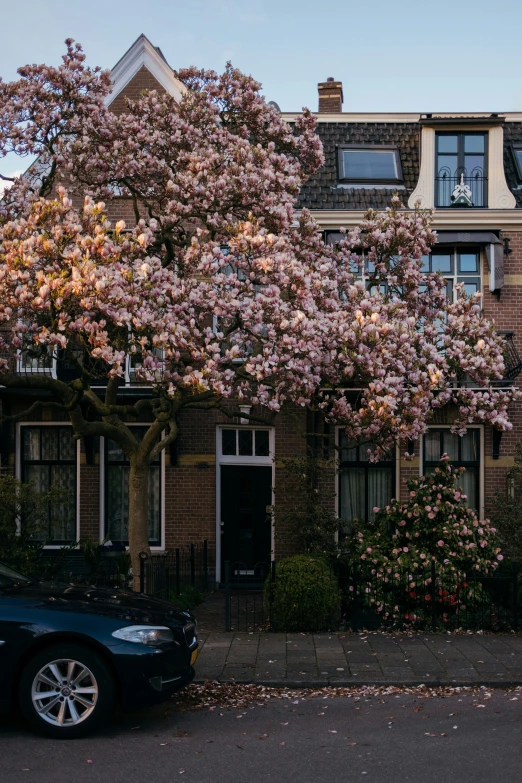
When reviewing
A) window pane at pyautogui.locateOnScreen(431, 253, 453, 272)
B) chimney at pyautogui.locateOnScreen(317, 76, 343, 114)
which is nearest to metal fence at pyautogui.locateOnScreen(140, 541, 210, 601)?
window pane at pyautogui.locateOnScreen(431, 253, 453, 272)

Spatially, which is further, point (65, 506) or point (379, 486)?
point (379, 486)

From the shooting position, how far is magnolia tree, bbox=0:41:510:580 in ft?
32.1

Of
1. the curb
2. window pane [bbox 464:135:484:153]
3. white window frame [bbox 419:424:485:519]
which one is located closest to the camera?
the curb

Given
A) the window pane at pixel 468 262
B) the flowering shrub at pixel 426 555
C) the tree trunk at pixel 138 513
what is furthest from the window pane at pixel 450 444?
the tree trunk at pixel 138 513

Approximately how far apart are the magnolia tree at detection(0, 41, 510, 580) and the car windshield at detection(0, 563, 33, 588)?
2.62 meters

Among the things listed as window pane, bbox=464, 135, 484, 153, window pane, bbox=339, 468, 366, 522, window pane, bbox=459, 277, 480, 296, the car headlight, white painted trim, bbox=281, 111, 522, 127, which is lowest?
the car headlight

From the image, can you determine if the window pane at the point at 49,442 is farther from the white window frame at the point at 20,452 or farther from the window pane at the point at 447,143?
the window pane at the point at 447,143

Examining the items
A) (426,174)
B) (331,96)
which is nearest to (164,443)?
(426,174)

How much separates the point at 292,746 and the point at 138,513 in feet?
19.8

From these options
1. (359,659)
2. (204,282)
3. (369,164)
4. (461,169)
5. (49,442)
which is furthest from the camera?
(369,164)

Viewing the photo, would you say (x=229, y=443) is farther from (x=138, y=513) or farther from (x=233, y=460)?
(x=138, y=513)

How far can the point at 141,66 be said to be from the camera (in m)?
16.7

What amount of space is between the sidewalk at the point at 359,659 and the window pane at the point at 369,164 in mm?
9661

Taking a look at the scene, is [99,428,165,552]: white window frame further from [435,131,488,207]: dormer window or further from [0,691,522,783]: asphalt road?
[0,691,522,783]: asphalt road
